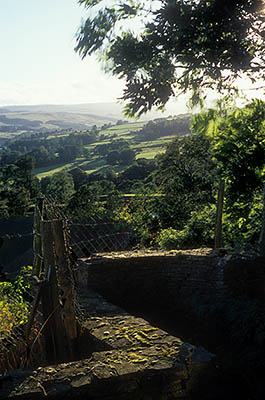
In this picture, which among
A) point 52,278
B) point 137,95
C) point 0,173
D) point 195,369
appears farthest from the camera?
point 0,173

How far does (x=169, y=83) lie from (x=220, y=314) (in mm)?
6482

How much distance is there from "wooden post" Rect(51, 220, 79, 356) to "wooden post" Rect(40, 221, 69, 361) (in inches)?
4.5

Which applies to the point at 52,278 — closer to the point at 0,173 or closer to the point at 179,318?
the point at 179,318

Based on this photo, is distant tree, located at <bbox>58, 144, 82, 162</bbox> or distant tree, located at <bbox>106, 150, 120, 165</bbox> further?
distant tree, located at <bbox>58, 144, 82, 162</bbox>

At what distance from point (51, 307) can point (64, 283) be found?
0.34 m

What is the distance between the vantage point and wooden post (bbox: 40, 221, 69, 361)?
16.4 ft

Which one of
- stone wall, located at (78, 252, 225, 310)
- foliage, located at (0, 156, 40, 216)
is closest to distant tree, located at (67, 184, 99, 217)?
foliage, located at (0, 156, 40, 216)

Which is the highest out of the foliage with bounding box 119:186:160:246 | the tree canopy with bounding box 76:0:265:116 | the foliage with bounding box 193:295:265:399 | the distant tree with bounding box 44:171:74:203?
the tree canopy with bounding box 76:0:265:116

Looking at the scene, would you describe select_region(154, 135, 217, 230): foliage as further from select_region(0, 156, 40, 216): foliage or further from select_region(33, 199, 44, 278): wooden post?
select_region(0, 156, 40, 216): foliage

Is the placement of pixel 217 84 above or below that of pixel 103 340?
above

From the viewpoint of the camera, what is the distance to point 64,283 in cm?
524

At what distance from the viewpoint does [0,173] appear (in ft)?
161

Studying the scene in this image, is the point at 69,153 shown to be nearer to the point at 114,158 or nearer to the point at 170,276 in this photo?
the point at 114,158

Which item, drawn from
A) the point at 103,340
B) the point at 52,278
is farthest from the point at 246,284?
the point at 52,278
